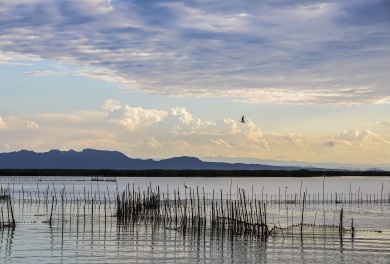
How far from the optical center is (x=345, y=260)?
23672mm

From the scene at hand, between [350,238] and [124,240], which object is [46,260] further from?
[350,238]

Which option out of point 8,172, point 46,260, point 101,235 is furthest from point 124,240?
point 8,172

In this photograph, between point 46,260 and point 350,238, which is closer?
point 46,260

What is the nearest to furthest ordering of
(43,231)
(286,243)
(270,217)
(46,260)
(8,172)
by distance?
(46,260), (286,243), (43,231), (270,217), (8,172)

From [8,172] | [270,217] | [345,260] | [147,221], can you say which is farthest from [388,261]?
[8,172]

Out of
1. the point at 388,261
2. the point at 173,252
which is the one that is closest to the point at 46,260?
the point at 173,252

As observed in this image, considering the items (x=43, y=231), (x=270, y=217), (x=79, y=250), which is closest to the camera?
(x=79, y=250)

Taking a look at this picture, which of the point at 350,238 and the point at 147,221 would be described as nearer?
the point at 350,238

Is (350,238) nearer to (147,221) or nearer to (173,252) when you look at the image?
(173,252)

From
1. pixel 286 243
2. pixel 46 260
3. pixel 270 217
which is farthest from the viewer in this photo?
pixel 270 217

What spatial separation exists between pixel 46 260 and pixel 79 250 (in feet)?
7.84

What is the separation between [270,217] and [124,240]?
16.4 metres

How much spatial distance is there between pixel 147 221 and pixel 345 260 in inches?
579

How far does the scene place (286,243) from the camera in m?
27.9
